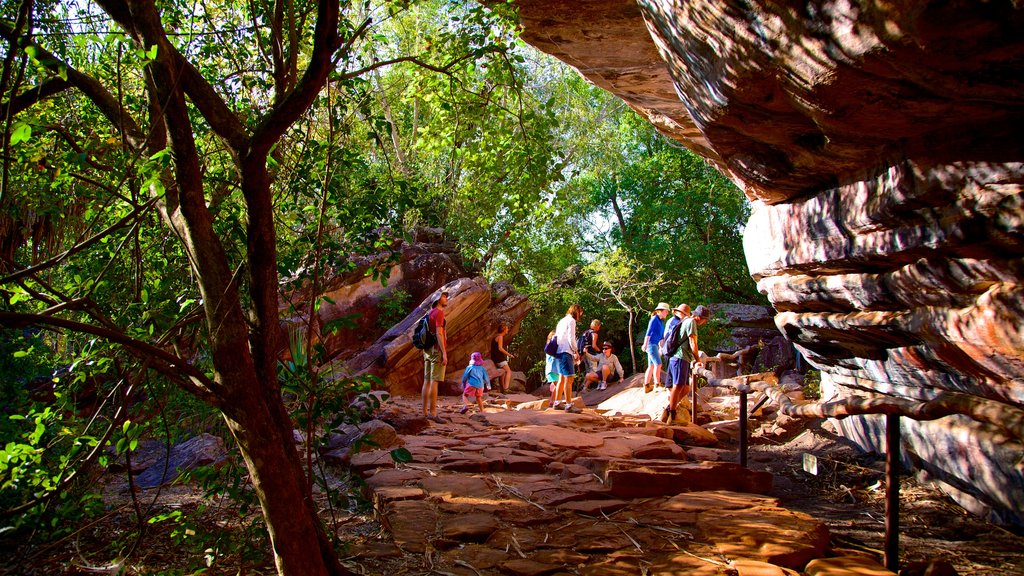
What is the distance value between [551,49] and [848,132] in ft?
13.2

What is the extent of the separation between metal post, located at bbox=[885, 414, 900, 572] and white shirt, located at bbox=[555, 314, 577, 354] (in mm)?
7495

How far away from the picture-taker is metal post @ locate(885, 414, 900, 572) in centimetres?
401

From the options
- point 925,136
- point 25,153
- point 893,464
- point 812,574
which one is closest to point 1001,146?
point 925,136

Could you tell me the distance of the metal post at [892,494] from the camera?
4.01 m

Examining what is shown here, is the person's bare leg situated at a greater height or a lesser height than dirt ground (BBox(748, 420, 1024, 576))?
greater

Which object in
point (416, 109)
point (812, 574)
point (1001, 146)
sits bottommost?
point (812, 574)

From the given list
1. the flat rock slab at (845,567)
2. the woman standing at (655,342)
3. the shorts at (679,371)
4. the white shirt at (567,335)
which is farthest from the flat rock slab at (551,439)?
the woman standing at (655,342)

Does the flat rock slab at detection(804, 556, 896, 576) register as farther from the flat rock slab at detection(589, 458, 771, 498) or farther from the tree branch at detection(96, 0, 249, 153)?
the tree branch at detection(96, 0, 249, 153)

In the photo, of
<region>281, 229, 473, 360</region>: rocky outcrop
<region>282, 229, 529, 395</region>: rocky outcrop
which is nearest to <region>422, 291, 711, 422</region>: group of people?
<region>282, 229, 529, 395</region>: rocky outcrop

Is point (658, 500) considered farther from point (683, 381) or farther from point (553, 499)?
point (683, 381)

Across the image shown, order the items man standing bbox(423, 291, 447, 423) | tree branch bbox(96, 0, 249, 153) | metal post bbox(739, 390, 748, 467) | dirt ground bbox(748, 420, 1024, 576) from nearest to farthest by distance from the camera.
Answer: tree branch bbox(96, 0, 249, 153) → dirt ground bbox(748, 420, 1024, 576) → metal post bbox(739, 390, 748, 467) → man standing bbox(423, 291, 447, 423)

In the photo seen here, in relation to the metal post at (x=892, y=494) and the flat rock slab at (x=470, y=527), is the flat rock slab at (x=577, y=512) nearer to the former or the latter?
the flat rock slab at (x=470, y=527)

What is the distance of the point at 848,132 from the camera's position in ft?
15.6

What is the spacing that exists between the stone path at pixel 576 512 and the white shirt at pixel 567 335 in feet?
11.6
